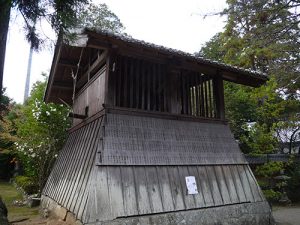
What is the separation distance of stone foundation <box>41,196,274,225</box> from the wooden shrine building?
0.02 m

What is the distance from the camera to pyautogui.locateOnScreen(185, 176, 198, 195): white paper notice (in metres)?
6.54

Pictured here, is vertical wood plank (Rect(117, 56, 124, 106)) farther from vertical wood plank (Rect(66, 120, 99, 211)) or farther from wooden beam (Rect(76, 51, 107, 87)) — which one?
vertical wood plank (Rect(66, 120, 99, 211))

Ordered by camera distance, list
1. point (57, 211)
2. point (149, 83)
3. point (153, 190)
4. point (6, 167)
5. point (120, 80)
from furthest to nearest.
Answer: point (6, 167), point (149, 83), point (57, 211), point (120, 80), point (153, 190)

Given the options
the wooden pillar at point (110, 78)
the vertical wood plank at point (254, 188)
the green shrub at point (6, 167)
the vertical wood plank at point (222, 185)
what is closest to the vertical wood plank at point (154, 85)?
the wooden pillar at point (110, 78)

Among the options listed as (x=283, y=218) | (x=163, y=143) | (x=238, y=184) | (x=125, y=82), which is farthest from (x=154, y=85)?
(x=283, y=218)

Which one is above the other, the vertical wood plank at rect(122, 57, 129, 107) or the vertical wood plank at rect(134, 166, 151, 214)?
the vertical wood plank at rect(122, 57, 129, 107)

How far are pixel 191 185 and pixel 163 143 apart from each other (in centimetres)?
121

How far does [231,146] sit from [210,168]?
4.11 feet

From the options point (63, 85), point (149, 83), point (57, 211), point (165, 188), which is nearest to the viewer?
point (165, 188)

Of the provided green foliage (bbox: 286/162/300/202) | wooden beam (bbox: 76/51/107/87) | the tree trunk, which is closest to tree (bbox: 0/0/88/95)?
the tree trunk

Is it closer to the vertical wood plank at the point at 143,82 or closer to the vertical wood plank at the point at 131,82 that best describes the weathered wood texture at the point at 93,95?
the vertical wood plank at the point at 131,82

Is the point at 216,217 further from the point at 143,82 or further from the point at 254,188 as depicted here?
the point at 143,82

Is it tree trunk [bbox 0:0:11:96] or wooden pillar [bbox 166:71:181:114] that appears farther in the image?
wooden pillar [bbox 166:71:181:114]

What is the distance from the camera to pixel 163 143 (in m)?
6.82
